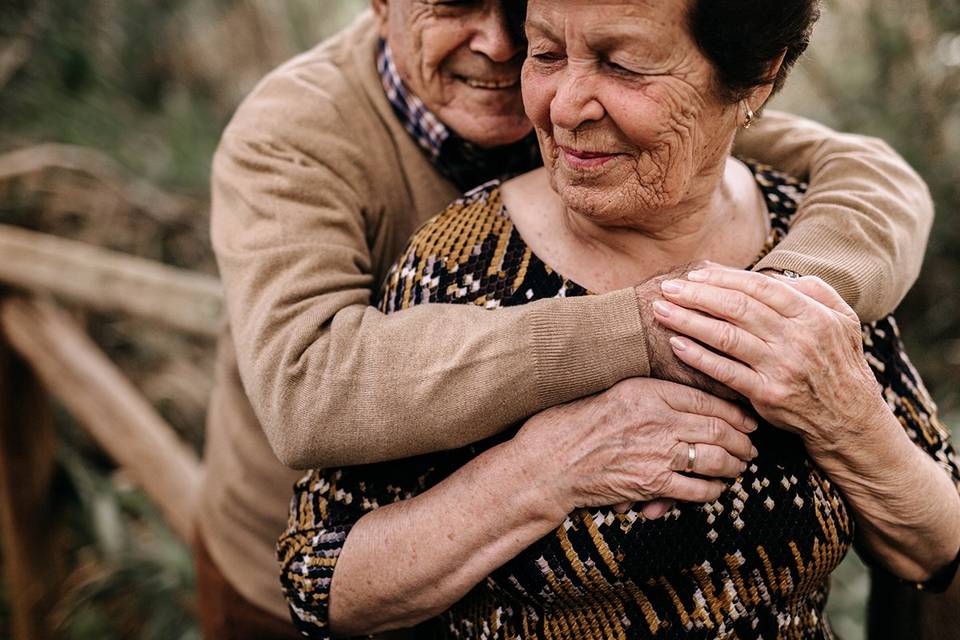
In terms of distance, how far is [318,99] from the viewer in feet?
5.14

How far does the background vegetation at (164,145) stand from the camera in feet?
10.7

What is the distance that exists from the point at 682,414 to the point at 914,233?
683 mm

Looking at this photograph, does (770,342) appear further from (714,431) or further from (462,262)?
(462,262)

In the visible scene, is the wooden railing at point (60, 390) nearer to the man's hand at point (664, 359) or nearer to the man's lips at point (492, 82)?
the man's lips at point (492, 82)

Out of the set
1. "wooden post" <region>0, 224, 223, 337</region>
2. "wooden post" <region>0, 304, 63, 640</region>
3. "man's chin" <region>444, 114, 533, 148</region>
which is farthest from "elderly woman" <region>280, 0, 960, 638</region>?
"wooden post" <region>0, 304, 63, 640</region>

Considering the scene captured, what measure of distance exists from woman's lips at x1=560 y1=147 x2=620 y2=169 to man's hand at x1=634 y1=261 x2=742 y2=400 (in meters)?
0.20

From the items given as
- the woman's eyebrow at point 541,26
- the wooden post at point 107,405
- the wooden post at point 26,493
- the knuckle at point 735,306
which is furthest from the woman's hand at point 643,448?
the wooden post at point 26,493

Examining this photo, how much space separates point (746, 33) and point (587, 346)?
463 mm

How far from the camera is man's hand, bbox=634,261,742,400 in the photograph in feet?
3.64

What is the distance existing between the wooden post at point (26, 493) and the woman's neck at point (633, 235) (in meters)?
2.57

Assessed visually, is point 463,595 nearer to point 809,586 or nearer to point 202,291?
point 809,586

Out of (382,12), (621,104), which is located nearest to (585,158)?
(621,104)

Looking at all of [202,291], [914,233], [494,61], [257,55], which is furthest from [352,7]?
[914,233]

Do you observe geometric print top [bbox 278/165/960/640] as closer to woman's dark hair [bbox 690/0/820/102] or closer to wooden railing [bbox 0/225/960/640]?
woman's dark hair [bbox 690/0/820/102]
